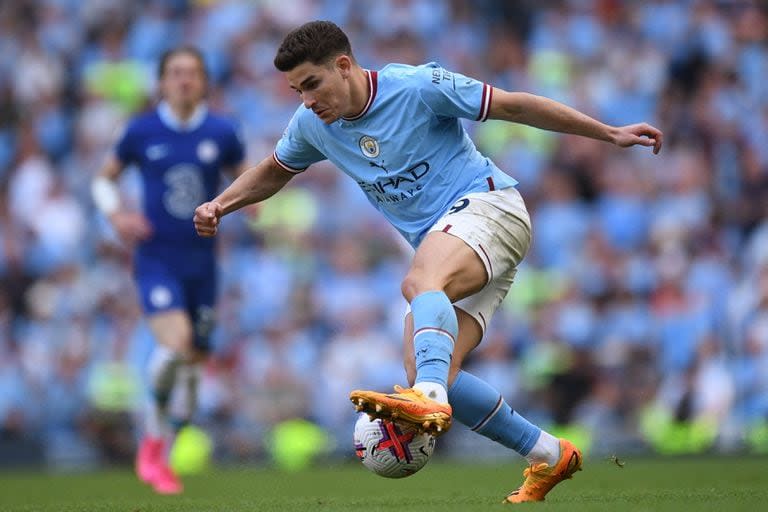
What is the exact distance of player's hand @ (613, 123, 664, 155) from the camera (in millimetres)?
6418

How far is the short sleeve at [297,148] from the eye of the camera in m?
7.00

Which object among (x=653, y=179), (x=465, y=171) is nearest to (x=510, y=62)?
(x=653, y=179)

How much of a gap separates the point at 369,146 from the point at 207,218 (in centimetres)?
81

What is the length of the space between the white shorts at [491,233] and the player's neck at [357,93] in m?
0.62

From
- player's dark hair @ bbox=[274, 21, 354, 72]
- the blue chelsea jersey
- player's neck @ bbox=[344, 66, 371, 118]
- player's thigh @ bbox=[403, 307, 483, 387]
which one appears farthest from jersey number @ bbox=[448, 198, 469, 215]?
the blue chelsea jersey

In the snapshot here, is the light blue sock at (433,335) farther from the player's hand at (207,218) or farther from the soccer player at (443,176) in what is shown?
the player's hand at (207,218)

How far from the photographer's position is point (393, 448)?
243 inches

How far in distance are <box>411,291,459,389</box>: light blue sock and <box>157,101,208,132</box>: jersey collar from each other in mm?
4241

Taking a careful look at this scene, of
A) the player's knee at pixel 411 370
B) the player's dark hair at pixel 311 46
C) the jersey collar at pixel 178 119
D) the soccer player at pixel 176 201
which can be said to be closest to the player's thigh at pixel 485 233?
the player's knee at pixel 411 370

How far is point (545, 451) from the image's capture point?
6.77 metres

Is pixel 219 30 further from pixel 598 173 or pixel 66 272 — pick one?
pixel 598 173

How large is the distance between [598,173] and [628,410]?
115 inches

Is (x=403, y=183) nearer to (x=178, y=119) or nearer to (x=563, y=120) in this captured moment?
(x=563, y=120)

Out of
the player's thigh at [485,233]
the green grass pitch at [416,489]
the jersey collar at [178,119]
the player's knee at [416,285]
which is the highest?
the jersey collar at [178,119]
